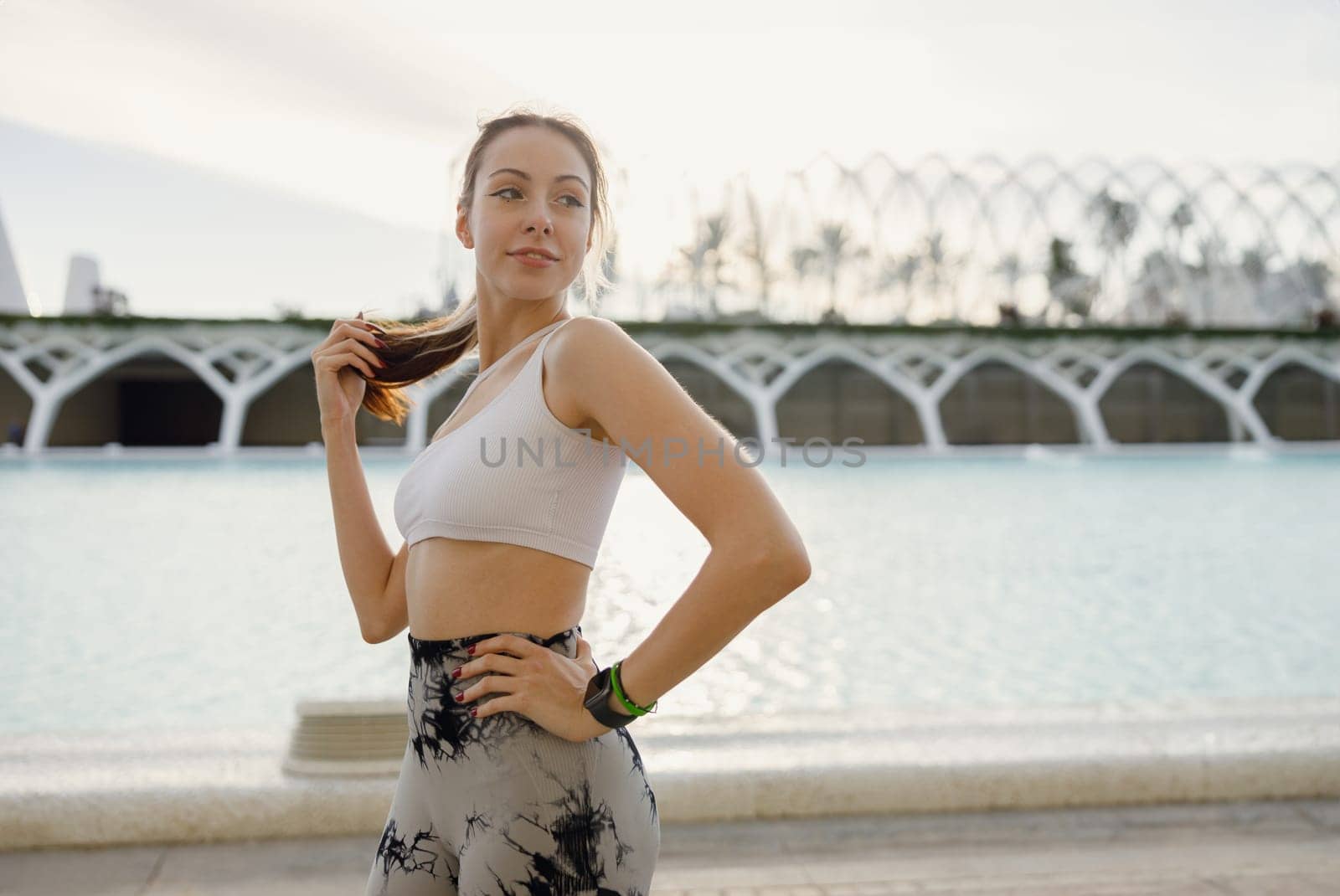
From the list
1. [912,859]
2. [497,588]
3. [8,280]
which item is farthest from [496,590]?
[8,280]

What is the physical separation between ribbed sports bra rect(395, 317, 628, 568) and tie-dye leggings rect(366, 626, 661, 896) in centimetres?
12

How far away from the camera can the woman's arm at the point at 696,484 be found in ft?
3.10

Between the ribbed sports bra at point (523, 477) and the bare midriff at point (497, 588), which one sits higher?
the ribbed sports bra at point (523, 477)

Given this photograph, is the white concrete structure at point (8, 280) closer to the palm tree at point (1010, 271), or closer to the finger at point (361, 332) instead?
the palm tree at point (1010, 271)

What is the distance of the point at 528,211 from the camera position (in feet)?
3.62

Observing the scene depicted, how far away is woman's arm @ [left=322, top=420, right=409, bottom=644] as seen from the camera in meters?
1.33

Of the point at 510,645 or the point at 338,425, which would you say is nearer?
the point at 510,645

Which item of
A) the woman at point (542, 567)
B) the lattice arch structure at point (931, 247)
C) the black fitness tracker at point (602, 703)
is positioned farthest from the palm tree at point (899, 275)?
the black fitness tracker at point (602, 703)

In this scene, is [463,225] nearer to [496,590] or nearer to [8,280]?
[496,590]

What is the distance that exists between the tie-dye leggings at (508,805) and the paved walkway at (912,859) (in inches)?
50.8

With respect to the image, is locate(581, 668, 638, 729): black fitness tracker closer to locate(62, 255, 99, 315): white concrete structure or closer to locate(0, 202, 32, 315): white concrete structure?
locate(0, 202, 32, 315): white concrete structure

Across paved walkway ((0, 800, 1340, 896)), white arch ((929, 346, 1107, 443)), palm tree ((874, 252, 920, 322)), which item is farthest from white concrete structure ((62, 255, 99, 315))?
paved walkway ((0, 800, 1340, 896))

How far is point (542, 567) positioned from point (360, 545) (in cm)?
39

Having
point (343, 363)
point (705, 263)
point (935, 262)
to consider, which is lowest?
point (343, 363)
